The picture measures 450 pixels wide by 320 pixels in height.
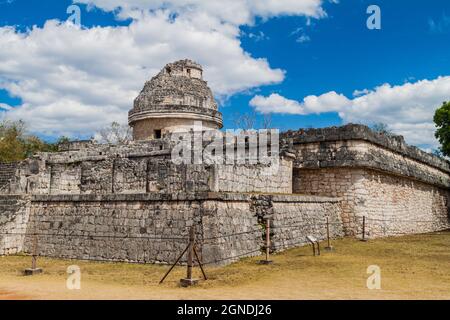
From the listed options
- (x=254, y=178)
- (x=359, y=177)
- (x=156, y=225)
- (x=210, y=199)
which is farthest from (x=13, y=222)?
(x=359, y=177)

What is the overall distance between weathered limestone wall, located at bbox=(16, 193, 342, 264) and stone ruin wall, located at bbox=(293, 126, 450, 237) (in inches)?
136

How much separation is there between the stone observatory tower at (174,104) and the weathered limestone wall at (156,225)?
1157 cm

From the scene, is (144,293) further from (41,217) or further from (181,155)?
(181,155)

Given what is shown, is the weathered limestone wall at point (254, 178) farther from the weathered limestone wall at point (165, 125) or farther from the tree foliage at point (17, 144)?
the tree foliage at point (17, 144)

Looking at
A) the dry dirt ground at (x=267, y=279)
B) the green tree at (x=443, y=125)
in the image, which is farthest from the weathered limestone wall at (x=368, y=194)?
A: the green tree at (x=443, y=125)

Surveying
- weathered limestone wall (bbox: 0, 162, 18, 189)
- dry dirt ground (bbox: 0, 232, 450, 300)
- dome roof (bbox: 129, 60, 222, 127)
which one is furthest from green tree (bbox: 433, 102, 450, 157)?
weathered limestone wall (bbox: 0, 162, 18, 189)

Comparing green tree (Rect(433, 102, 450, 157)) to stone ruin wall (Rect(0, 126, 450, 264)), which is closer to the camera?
stone ruin wall (Rect(0, 126, 450, 264))

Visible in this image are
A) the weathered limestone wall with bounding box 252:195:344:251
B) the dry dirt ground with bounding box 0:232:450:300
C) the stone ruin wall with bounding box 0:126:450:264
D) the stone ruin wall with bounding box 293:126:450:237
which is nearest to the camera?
the dry dirt ground with bounding box 0:232:450:300

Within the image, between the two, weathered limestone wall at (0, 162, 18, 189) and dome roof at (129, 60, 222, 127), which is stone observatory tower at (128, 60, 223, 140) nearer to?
dome roof at (129, 60, 222, 127)

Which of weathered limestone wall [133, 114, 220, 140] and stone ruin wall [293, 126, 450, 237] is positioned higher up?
weathered limestone wall [133, 114, 220, 140]

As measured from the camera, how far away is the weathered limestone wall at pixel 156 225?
1173 cm

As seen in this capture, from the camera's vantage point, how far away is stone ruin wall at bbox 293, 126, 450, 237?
1831 centimetres

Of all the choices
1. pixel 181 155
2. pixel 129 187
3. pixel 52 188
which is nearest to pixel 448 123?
pixel 181 155
